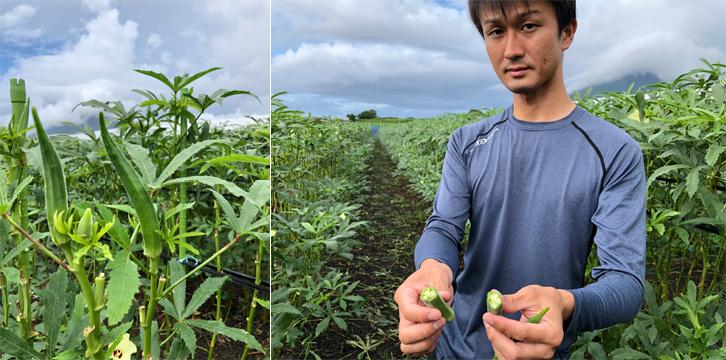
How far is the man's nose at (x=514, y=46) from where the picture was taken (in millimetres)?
605

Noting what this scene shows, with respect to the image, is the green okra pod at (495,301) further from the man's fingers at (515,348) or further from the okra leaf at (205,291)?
the okra leaf at (205,291)

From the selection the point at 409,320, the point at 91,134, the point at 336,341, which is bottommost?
the point at 336,341

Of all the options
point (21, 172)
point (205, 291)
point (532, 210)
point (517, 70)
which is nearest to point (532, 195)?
point (532, 210)

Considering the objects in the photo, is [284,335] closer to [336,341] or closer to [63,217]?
[336,341]

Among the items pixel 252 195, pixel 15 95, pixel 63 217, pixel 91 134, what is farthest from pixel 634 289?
pixel 91 134

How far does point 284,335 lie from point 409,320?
518 millimetres

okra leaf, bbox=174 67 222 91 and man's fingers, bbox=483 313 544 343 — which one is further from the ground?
okra leaf, bbox=174 67 222 91

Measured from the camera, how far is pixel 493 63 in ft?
2.05

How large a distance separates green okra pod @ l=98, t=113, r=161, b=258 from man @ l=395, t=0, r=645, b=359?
23cm

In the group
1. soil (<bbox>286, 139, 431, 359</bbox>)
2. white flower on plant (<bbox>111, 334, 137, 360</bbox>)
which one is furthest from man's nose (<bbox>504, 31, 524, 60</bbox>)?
soil (<bbox>286, 139, 431, 359</bbox>)

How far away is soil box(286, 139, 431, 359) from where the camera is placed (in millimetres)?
1094

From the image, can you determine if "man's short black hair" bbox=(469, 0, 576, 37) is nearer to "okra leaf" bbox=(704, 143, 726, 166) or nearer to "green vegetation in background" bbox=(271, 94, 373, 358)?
"okra leaf" bbox=(704, 143, 726, 166)

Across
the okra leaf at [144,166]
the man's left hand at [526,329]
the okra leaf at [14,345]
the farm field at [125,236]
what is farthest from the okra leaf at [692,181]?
the okra leaf at [14,345]

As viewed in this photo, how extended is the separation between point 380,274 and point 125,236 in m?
0.90
